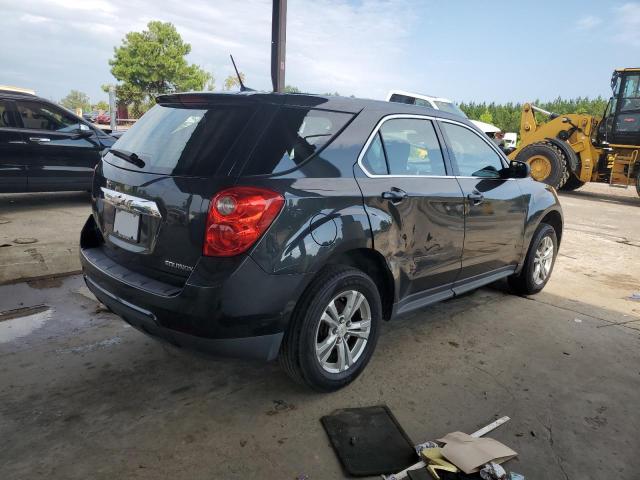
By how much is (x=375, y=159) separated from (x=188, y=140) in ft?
3.57

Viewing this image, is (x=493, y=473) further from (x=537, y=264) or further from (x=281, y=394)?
(x=537, y=264)

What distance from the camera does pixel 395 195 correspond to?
2.99 metres

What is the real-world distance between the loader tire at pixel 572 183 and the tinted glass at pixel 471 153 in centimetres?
1153

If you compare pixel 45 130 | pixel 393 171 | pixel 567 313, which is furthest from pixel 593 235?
pixel 45 130

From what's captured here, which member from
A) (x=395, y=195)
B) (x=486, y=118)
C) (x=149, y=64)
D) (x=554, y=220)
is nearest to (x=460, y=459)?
(x=395, y=195)

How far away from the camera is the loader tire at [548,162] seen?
1350 cm

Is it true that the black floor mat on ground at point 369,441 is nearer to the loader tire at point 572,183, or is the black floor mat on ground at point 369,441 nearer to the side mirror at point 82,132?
the side mirror at point 82,132

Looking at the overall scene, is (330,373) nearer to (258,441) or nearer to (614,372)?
(258,441)

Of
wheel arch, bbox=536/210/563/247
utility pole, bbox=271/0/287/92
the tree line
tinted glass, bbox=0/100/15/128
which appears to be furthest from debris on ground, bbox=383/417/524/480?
the tree line

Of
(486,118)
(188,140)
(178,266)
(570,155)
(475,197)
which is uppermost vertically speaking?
(486,118)

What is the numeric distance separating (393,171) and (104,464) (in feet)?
7.19

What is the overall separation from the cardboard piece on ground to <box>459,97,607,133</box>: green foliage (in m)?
44.7

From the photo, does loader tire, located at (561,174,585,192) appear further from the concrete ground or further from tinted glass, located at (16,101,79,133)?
tinted glass, located at (16,101,79,133)

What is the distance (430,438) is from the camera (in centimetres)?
256
